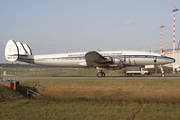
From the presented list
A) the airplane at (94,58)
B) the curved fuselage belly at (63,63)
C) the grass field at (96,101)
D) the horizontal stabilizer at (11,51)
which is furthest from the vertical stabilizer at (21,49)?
the grass field at (96,101)

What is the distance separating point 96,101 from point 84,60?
15.2 m

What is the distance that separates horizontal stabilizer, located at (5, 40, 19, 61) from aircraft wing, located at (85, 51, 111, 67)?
54.3 ft

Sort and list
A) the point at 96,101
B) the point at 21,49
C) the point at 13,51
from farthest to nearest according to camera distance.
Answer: the point at 21,49 → the point at 13,51 → the point at 96,101

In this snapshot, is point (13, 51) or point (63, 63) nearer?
point (63, 63)

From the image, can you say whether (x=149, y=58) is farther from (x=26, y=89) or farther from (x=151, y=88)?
(x=26, y=89)

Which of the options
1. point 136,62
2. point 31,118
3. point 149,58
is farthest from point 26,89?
point 149,58

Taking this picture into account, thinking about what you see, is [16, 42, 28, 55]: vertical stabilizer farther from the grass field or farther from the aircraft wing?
the aircraft wing

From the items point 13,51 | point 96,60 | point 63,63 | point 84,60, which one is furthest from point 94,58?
point 13,51

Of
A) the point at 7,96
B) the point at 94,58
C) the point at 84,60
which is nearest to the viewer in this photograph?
the point at 7,96

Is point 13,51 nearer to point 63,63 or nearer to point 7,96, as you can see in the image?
point 63,63

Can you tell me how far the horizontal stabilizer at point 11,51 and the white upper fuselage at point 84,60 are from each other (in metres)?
1.25

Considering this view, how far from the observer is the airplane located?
3306cm

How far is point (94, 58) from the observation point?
32938 millimetres

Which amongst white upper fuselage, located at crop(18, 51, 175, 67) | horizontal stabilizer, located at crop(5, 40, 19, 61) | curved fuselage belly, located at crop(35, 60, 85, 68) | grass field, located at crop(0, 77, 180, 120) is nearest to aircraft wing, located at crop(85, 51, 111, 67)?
white upper fuselage, located at crop(18, 51, 175, 67)
